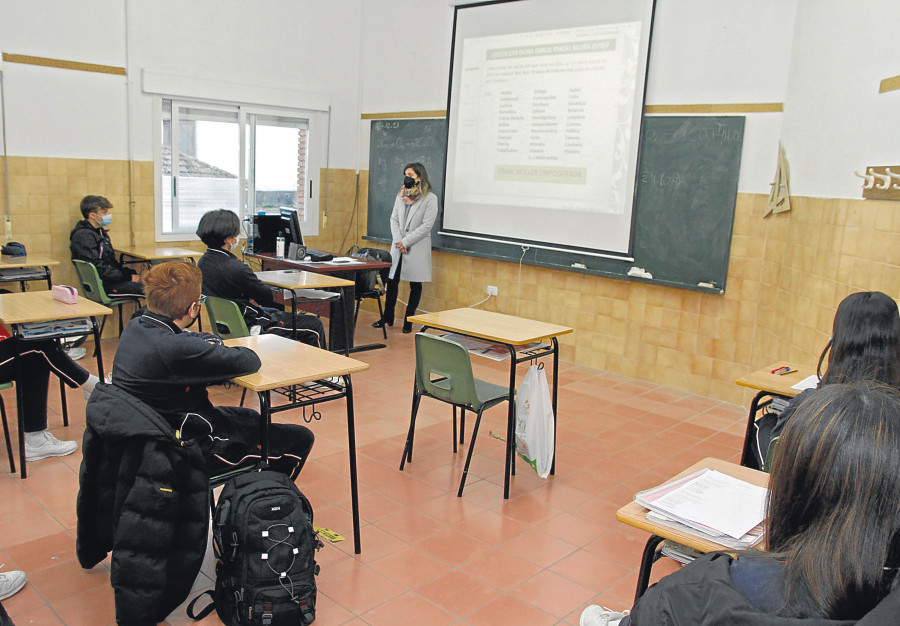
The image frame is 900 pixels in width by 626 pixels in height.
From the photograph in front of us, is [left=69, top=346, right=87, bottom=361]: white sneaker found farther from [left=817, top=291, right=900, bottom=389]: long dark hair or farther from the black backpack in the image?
[left=817, top=291, right=900, bottom=389]: long dark hair

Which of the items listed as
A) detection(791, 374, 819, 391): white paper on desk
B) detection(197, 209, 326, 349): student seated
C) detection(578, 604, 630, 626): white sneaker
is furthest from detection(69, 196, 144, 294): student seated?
detection(791, 374, 819, 391): white paper on desk

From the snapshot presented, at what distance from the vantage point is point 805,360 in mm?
4219

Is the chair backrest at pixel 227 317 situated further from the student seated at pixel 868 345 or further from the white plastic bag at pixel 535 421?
the student seated at pixel 868 345

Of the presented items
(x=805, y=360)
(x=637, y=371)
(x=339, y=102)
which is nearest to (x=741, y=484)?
(x=805, y=360)

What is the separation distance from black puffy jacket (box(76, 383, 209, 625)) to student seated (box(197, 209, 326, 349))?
202 cm

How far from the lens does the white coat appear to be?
22.5ft

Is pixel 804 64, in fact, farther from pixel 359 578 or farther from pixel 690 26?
pixel 359 578

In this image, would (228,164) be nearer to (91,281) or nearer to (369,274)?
(369,274)

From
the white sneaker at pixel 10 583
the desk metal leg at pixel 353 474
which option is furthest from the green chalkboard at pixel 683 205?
the white sneaker at pixel 10 583

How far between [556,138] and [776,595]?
545 cm

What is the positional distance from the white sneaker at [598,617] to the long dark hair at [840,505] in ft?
5.05

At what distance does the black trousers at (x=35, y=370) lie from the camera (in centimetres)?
347

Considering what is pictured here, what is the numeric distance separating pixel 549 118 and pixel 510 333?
124 inches

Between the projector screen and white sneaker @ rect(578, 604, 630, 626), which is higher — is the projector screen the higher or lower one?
the higher one
